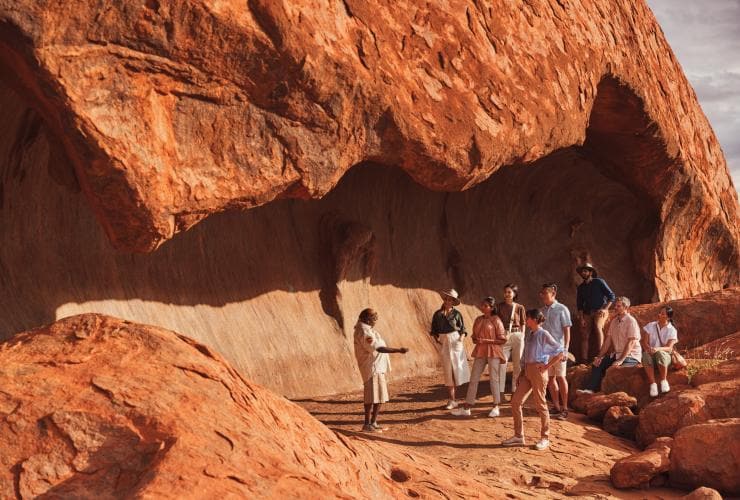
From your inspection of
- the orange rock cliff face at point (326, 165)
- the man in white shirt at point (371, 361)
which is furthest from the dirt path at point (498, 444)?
the orange rock cliff face at point (326, 165)

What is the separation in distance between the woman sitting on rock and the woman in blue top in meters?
2.17

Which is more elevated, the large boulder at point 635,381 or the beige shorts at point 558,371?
the beige shorts at point 558,371

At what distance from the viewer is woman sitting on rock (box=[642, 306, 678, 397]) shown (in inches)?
431

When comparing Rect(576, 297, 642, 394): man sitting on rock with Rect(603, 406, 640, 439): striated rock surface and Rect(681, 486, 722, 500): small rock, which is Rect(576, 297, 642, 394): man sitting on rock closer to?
Rect(603, 406, 640, 439): striated rock surface

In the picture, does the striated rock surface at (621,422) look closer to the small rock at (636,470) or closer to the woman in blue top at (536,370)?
the woman in blue top at (536,370)

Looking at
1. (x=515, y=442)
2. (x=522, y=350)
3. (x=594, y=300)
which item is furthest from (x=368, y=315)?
(x=594, y=300)

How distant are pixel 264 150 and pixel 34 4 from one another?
2.41m

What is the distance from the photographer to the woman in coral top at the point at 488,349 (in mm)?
10383

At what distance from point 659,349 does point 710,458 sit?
93.8 inches

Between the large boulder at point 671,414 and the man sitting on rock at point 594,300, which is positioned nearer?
the large boulder at point 671,414

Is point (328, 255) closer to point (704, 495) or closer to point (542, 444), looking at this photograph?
point (542, 444)

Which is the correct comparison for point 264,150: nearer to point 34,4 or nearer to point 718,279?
point 34,4

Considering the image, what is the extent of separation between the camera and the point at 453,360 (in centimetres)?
1056

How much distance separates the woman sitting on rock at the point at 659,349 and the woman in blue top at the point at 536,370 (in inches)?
85.5
